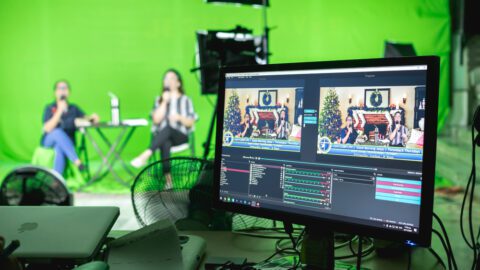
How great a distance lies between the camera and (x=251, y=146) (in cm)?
110

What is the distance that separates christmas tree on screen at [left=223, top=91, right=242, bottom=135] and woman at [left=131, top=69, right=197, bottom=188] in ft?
12.7

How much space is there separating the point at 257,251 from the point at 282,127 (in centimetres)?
36

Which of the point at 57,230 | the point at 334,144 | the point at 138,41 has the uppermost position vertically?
the point at 138,41

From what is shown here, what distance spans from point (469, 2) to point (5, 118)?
A: 204 inches

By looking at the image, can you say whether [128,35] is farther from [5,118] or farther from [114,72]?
[5,118]

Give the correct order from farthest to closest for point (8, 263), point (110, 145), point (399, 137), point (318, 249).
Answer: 1. point (110, 145)
2. point (318, 249)
3. point (399, 137)
4. point (8, 263)

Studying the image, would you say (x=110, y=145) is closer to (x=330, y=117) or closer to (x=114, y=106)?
(x=114, y=106)

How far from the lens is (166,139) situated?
5008 mm

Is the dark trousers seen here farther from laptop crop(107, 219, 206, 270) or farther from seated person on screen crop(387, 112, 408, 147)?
seated person on screen crop(387, 112, 408, 147)

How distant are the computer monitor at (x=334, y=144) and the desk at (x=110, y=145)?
394cm

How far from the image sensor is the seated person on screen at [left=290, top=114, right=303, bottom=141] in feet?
3.37

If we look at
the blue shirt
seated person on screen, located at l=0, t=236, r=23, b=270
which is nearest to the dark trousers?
the blue shirt

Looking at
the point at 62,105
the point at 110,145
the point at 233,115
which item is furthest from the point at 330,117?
the point at 62,105

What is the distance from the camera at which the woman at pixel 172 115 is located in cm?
497
